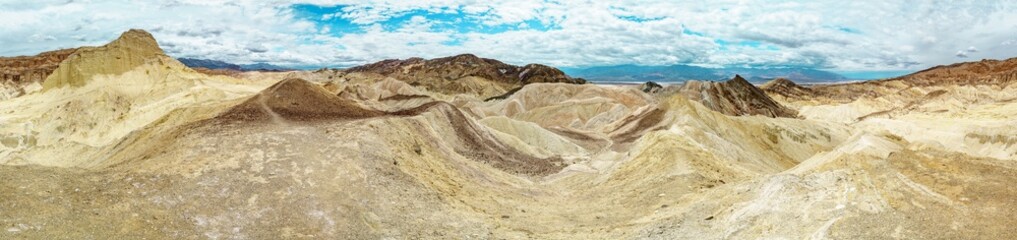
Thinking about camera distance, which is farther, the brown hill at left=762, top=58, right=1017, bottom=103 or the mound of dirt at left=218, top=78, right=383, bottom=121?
the brown hill at left=762, top=58, right=1017, bottom=103

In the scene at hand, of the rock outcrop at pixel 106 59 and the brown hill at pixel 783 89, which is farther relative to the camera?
the brown hill at pixel 783 89

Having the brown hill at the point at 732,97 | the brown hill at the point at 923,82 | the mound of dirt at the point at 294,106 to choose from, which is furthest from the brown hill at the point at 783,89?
the mound of dirt at the point at 294,106

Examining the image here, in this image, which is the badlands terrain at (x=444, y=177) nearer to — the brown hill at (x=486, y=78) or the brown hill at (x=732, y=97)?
the brown hill at (x=732, y=97)

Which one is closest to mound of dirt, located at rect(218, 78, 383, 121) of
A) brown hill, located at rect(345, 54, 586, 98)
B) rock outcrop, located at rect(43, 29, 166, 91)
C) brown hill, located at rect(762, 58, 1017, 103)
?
rock outcrop, located at rect(43, 29, 166, 91)

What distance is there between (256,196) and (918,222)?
67.0 ft

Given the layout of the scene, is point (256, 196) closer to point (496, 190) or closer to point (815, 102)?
point (496, 190)

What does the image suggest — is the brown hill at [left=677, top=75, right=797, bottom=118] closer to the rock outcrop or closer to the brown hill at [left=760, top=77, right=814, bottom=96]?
the brown hill at [left=760, top=77, right=814, bottom=96]

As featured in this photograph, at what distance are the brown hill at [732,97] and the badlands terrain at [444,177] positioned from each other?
33.2 meters

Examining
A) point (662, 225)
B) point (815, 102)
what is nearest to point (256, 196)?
point (662, 225)

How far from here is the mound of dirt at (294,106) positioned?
3575cm

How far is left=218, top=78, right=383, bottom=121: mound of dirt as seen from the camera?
35.8 m

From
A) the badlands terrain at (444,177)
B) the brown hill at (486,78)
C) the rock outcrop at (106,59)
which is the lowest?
the brown hill at (486,78)

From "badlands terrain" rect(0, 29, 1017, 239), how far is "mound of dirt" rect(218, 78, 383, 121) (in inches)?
6.9

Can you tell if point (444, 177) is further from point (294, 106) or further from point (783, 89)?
point (783, 89)
